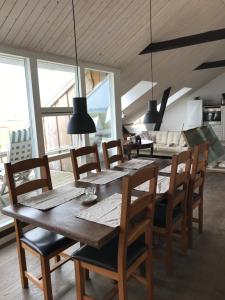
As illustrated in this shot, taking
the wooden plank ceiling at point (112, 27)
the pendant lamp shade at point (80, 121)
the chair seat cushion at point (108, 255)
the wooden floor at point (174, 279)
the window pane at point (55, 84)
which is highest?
the wooden plank ceiling at point (112, 27)

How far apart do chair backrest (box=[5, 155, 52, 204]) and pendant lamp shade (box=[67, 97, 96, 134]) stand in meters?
0.43

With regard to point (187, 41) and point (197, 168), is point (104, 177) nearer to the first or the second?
point (197, 168)

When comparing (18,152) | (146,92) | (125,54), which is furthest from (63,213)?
(146,92)

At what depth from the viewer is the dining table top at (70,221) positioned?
1491 millimetres

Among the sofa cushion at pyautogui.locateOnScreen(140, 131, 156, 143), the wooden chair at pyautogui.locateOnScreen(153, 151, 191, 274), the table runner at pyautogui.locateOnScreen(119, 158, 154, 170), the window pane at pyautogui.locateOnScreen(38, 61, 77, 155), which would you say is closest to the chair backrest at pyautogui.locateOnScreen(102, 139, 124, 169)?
the table runner at pyautogui.locateOnScreen(119, 158, 154, 170)

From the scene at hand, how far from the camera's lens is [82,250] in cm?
178

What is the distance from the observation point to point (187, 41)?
14.2 ft

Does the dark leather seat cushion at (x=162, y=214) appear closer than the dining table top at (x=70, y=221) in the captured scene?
No

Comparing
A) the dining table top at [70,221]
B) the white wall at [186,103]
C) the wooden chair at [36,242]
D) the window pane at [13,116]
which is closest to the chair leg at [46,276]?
the wooden chair at [36,242]

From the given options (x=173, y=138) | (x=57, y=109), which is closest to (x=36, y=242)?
(x=57, y=109)

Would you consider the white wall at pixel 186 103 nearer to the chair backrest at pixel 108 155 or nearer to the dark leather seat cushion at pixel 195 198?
the chair backrest at pixel 108 155

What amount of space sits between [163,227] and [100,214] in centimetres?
77

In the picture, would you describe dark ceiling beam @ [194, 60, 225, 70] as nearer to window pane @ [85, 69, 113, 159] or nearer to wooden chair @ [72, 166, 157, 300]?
window pane @ [85, 69, 113, 159]

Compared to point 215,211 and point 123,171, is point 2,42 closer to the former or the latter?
point 123,171
